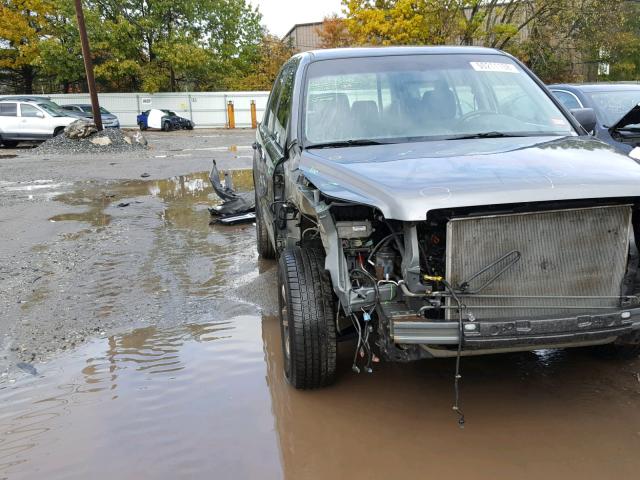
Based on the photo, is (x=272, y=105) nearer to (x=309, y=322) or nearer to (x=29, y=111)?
(x=309, y=322)

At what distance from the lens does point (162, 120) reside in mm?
33938

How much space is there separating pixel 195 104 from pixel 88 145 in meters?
18.4

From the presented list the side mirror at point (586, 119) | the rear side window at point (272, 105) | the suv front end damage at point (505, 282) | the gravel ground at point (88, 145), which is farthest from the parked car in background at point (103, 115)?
the suv front end damage at point (505, 282)

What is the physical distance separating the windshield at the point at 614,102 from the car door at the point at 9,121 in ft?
70.1

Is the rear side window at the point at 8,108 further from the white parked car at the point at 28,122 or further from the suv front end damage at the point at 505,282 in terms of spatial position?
the suv front end damage at the point at 505,282

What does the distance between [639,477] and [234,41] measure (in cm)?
4235

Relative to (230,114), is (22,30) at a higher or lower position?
higher

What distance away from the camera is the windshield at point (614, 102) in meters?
7.87

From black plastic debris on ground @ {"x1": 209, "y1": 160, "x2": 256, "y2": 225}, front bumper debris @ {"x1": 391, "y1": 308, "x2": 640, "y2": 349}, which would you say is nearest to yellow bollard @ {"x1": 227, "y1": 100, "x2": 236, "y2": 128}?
black plastic debris on ground @ {"x1": 209, "y1": 160, "x2": 256, "y2": 225}

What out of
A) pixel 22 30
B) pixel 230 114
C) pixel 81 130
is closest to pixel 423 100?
pixel 81 130

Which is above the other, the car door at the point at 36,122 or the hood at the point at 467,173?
the car door at the point at 36,122

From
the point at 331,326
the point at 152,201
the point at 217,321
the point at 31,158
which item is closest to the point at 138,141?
the point at 31,158

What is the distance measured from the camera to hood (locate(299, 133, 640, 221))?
108 inches

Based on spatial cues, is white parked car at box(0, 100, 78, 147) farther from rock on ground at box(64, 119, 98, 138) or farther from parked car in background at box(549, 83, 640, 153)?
parked car in background at box(549, 83, 640, 153)
